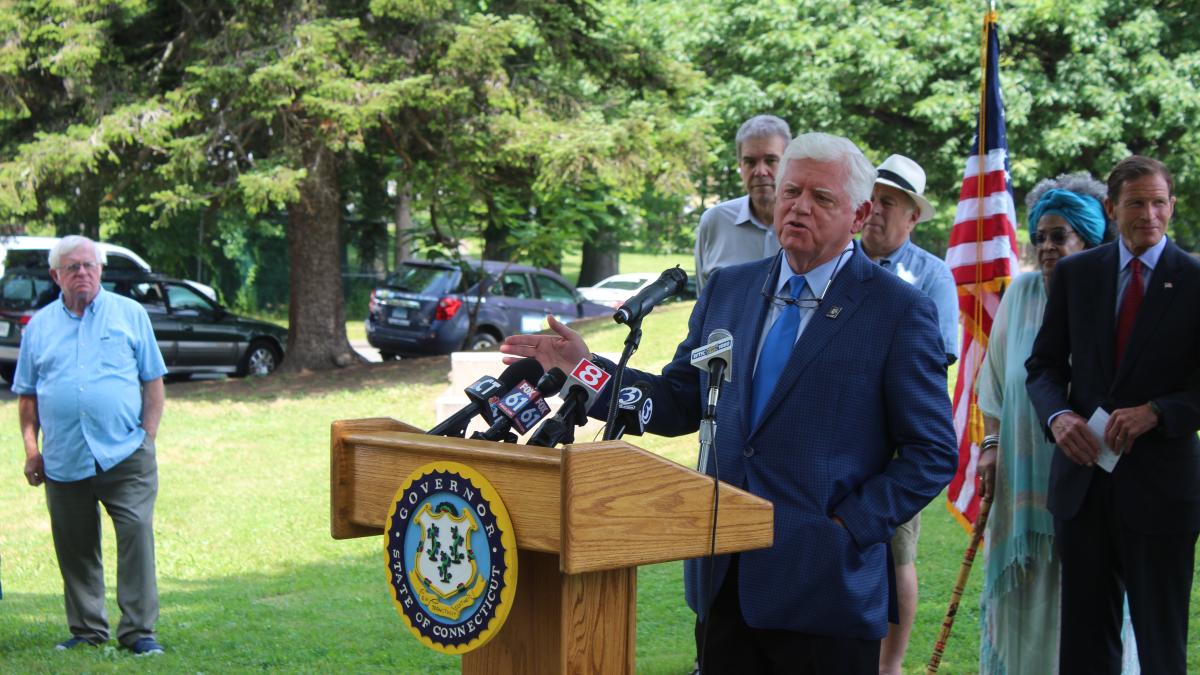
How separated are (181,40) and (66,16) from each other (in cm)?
144

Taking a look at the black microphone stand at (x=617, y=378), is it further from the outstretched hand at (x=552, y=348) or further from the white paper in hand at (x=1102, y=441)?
the white paper in hand at (x=1102, y=441)

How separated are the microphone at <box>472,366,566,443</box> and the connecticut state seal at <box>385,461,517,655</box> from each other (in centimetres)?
22

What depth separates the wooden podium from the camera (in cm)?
255

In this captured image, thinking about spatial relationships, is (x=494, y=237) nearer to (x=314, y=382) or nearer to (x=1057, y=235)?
(x=314, y=382)

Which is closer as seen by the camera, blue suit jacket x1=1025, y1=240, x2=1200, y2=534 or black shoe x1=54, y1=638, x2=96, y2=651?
blue suit jacket x1=1025, y1=240, x2=1200, y2=534

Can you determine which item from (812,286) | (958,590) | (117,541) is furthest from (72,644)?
(812,286)

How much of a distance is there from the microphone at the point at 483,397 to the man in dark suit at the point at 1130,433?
2.28m

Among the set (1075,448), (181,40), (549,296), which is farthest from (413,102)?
(1075,448)

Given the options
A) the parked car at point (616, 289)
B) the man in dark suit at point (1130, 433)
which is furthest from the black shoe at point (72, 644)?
the parked car at point (616, 289)

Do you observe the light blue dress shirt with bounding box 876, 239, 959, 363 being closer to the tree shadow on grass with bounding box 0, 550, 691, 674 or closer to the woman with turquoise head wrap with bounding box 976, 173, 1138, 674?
the woman with turquoise head wrap with bounding box 976, 173, 1138, 674

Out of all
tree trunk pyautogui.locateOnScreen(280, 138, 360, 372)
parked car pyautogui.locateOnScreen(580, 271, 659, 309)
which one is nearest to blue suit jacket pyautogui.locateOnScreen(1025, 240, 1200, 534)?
tree trunk pyautogui.locateOnScreen(280, 138, 360, 372)

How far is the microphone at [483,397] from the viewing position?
2939mm

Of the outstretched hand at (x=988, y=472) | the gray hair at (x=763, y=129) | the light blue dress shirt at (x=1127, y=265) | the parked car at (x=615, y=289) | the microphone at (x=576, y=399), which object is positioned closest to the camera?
the microphone at (x=576, y=399)

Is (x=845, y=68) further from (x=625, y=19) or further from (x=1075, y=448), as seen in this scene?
(x=1075, y=448)
